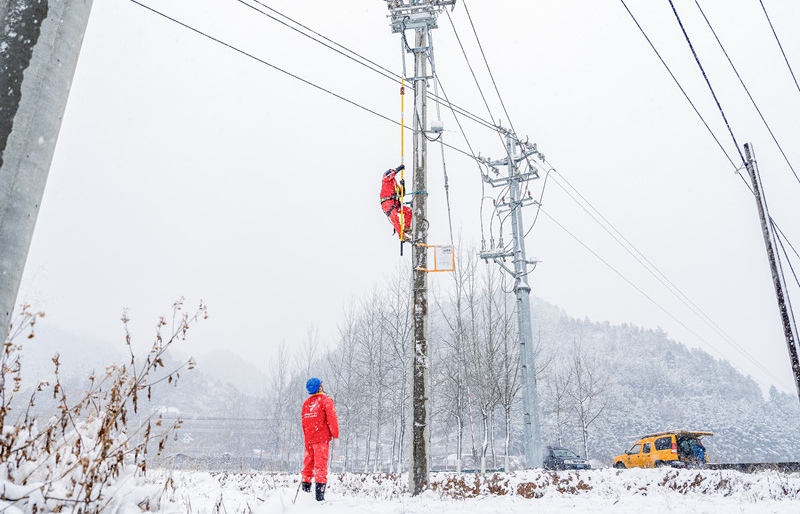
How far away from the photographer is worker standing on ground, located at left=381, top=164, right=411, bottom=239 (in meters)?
7.85

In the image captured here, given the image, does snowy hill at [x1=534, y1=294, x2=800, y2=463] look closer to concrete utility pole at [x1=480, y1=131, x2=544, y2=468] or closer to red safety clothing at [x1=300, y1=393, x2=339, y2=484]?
concrete utility pole at [x1=480, y1=131, x2=544, y2=468]

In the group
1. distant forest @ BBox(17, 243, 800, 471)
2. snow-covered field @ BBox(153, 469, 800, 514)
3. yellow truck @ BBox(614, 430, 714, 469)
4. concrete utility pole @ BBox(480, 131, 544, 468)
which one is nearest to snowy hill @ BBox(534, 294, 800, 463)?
distant forest @ BBox(17, 243, 800, 471)

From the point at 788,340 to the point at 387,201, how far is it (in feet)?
42.0

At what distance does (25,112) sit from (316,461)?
18.5 ft

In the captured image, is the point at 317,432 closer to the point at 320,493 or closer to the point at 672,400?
the point at 320,493

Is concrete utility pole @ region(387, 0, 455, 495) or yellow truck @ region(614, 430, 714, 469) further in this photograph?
yellow truck @ region(614, 430, 714, 469)

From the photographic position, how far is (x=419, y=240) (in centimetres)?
747

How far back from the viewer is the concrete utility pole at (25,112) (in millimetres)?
1829

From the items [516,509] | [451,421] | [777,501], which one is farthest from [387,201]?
[451,421]

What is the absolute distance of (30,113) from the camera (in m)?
1.92

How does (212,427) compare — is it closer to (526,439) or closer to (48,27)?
(526,439)

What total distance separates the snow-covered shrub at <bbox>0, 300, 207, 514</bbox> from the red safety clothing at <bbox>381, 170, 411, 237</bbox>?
15.0 ft

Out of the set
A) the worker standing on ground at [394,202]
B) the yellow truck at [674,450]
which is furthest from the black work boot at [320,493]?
the yellow truck at [674,450]

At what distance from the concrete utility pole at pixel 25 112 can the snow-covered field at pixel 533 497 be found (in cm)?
254
